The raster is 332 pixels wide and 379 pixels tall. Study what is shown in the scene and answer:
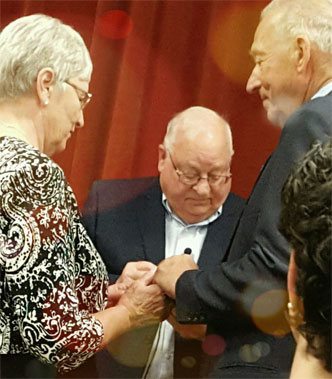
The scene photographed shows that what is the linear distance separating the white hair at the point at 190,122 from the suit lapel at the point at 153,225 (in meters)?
0.13

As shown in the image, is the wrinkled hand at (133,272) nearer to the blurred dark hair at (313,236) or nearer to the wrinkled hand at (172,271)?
the wrinkled hand at (172,271)

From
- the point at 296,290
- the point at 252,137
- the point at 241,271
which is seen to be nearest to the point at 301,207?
the point at 296,290

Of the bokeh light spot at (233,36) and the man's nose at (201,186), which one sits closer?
the man's nose at (201,186)

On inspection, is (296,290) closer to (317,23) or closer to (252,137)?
(317,23)

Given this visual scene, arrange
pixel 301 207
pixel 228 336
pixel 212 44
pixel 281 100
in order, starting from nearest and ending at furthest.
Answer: pixel 301 207 < pixel 228 336 < pixel 281 100 < pixel 212 44

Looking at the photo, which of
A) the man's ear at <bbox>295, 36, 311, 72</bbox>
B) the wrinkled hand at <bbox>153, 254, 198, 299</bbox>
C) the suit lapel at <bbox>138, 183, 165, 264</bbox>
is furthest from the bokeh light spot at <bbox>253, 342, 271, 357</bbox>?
the suit lapel at <bbox>138, 183, 165, 264</bbox>

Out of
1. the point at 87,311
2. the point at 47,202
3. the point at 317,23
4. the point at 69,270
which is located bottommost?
the point at 87,311

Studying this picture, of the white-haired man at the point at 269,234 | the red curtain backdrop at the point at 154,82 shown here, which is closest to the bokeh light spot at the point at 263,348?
the white-haired man at the point at 269,234

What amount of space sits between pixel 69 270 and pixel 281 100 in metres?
0.50

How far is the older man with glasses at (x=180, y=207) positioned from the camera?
183cm

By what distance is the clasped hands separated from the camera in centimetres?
144

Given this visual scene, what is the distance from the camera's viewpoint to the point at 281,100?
4.64ft

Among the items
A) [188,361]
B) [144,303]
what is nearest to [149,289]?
[144,303]

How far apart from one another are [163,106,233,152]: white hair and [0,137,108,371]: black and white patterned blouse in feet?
2.28
